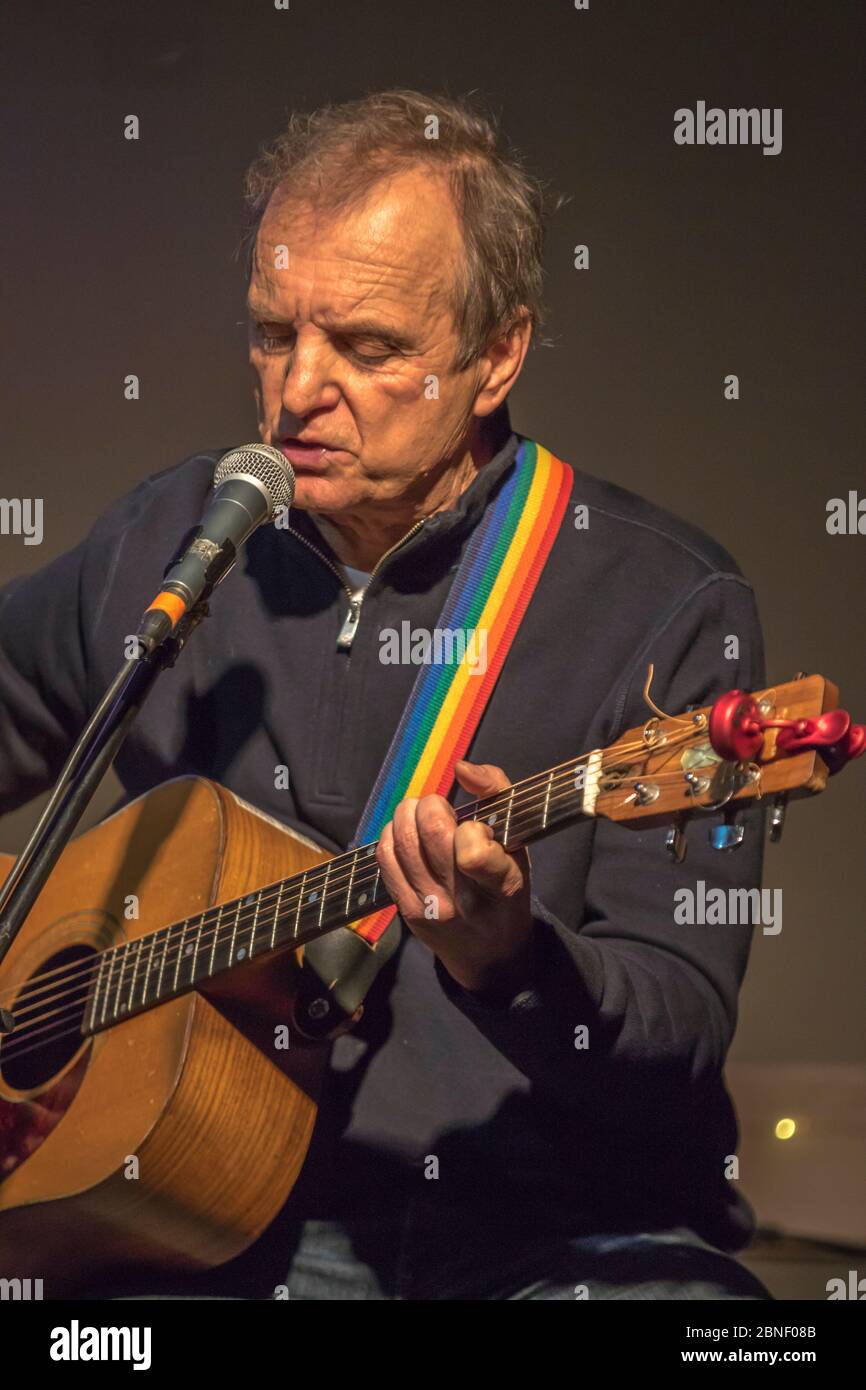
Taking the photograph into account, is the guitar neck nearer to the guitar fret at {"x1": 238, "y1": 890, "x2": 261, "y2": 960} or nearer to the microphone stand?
the guitar fret at {"x1": 238, "y1": 890, "x2": 261, "y2": 960}

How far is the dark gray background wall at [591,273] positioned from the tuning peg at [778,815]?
1417 millimetres

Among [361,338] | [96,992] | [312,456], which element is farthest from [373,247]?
[96,992]

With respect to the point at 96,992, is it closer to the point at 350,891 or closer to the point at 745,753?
the point at 350,891

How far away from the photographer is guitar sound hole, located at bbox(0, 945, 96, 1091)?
2383mm

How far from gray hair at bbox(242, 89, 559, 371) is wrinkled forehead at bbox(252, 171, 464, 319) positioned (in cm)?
2

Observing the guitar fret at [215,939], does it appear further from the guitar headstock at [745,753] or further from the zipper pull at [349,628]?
the guitar headstock at [745,753]

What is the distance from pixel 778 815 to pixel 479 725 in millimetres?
793

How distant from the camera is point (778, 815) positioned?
167 cm

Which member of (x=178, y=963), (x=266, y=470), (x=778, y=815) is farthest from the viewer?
(x=178, y=963)

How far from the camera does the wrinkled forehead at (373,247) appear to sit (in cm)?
237

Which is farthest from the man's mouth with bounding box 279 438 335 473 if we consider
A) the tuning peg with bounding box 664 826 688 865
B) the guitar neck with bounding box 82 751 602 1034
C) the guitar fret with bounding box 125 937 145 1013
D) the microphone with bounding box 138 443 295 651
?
the tuning peg with bounding box 664 826 688 865

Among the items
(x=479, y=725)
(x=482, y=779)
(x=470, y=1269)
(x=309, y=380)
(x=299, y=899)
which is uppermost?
(x=309, y=380)

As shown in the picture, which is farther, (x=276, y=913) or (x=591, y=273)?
(x=591, y=273)

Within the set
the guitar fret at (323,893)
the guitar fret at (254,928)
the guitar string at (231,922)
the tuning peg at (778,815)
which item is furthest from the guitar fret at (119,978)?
the tuning peg at (778,815)
